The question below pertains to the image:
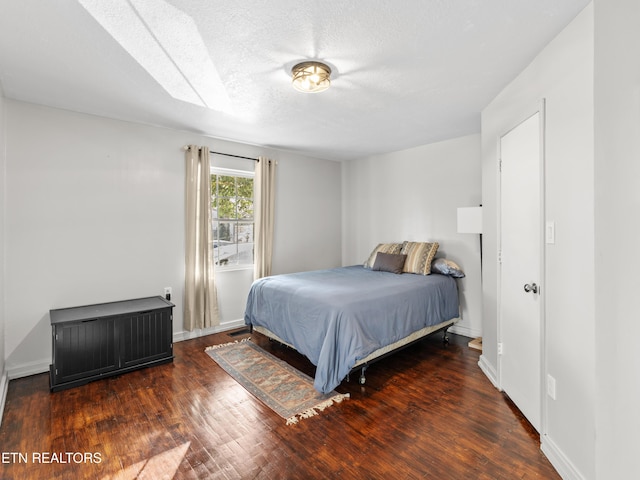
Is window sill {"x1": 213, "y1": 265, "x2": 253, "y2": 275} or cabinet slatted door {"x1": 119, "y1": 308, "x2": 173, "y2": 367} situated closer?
cabinet slatted door {"x1": 119, "y1": 308, "x2": 173, "y2": 367}

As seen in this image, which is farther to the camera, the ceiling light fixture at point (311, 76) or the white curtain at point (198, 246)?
the white curtain at point (198, 246)

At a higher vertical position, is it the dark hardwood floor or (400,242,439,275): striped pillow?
(400,242,439,275): striped pillow

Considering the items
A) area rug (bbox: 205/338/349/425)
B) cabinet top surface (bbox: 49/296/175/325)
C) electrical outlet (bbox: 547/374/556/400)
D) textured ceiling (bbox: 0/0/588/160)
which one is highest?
textured ceiling (bbox: 0/0/588/160)

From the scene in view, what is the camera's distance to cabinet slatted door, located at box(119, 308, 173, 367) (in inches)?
119

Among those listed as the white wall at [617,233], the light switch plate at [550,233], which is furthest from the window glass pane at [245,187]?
the white wall at [617,233]

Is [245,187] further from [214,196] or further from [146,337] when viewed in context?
[146,337]

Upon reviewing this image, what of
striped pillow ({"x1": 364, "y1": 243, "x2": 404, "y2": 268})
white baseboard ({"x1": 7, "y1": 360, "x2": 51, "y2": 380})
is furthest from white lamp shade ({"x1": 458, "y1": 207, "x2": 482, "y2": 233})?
white baseboard ({"x1": 7, "y1": 360, "x2": 51, "y2": 380})

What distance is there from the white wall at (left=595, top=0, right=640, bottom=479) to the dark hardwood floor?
1.77 feet

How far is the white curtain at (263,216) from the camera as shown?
4.53 metres

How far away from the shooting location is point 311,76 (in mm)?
2293

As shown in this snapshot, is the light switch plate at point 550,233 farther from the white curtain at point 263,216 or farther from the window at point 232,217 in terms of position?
the window at point 232,217

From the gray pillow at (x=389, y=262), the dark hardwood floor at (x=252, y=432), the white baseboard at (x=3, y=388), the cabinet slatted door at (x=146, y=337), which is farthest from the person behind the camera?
the gray pillow at (x=389, y=262)

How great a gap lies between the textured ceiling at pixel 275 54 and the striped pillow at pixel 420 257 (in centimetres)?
156

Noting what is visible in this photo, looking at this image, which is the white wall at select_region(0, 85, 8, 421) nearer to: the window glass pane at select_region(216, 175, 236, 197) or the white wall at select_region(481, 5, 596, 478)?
the window glass pane at select_region(216, 175, 236, 197)
